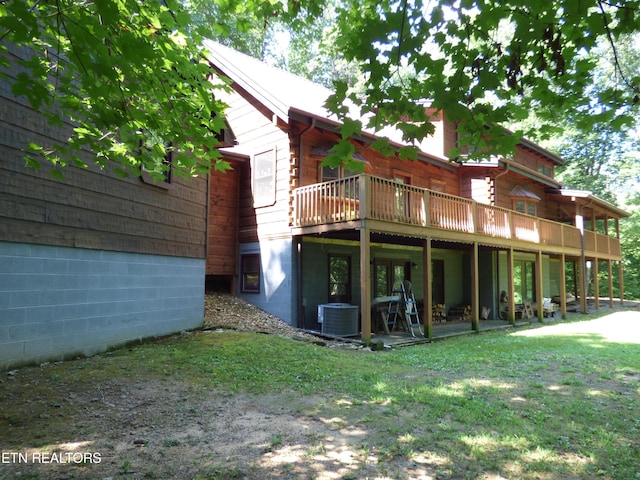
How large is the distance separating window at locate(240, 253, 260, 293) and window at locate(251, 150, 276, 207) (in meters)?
1.66

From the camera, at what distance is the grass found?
12.3ft

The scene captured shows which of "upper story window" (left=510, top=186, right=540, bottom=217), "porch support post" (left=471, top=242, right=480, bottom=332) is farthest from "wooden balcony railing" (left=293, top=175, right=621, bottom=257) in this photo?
"upper story window" (left=510, top=186, right=540, bottom=217)

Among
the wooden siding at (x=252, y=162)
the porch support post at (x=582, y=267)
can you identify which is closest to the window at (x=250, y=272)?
the wooden siding at (x=252, y=162)

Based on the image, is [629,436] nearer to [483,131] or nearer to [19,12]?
[483,131]

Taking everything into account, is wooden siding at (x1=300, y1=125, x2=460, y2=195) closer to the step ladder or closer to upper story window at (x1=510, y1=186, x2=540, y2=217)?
upper story window at (x1=510, y1=186, x2=540, y2=217)

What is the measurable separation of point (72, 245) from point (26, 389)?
250 centimetres

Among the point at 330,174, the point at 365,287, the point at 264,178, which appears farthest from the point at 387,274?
the point at 264,178

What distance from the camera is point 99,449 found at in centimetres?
354

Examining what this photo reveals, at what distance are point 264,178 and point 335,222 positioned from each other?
3481 millimetres

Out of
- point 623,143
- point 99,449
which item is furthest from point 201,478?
point 623,143

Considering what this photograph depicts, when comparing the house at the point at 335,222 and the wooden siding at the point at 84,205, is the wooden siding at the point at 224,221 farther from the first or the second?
the wooden siding at the point at 84,205

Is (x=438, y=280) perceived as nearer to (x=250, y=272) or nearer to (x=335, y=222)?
(x=250, y=272)

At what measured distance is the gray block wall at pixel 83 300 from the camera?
5.74 m

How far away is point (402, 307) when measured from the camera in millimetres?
12805
